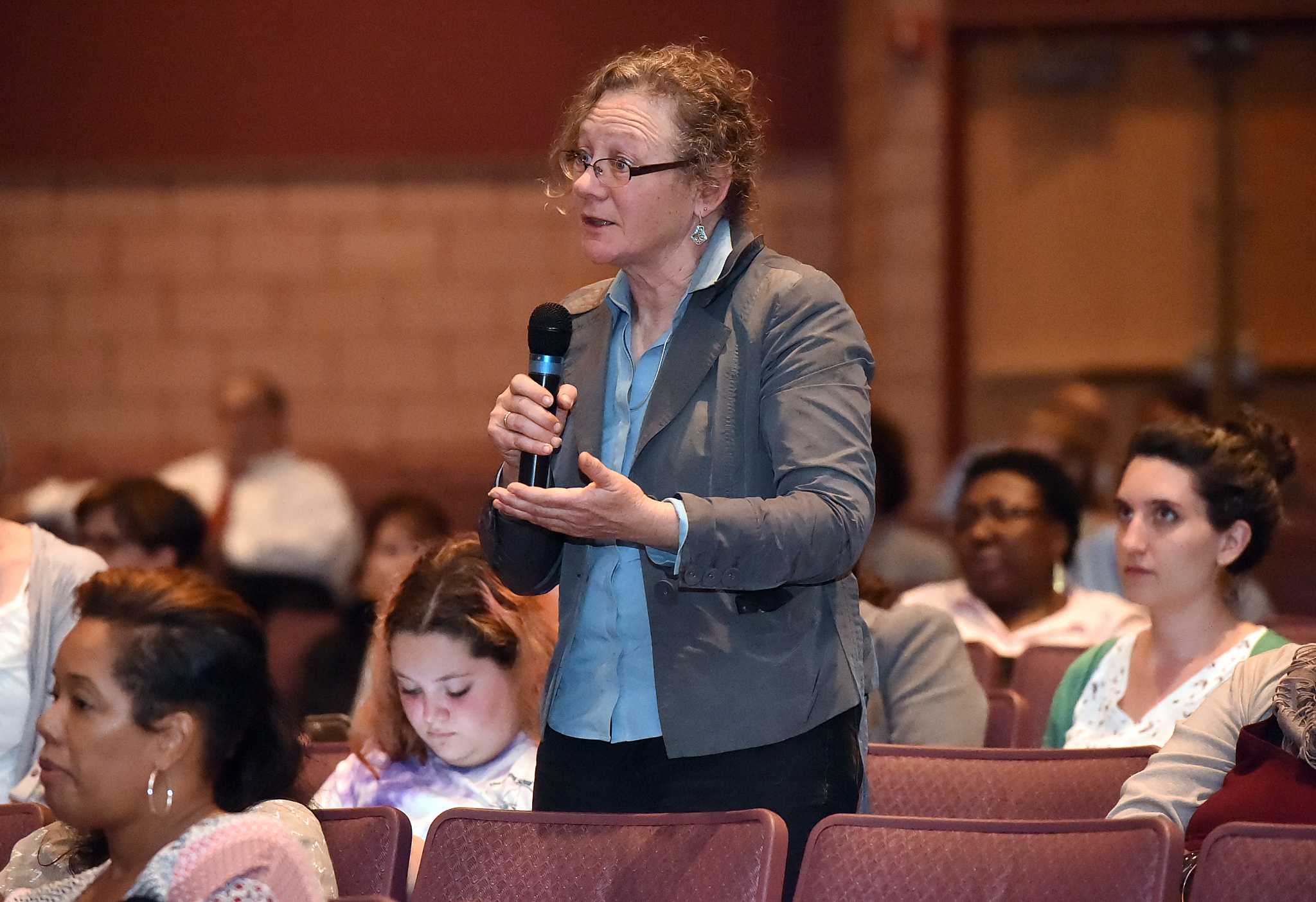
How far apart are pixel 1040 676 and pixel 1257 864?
4.80 ft

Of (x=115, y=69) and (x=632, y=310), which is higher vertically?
(x=115, y=69)

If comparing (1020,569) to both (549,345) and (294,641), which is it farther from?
(549,345)

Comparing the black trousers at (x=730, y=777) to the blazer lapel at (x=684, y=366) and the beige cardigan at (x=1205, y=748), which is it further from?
the beige cardigan at (x=1205, y=748)

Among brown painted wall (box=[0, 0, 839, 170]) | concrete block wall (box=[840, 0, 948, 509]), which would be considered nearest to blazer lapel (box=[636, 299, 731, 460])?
concrete block wall (box=[840, 0, 948, 509])

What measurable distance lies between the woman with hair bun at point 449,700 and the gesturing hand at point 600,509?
900mm

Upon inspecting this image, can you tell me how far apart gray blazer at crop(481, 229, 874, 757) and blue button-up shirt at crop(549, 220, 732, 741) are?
0.06 ft

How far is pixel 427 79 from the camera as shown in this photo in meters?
6.82

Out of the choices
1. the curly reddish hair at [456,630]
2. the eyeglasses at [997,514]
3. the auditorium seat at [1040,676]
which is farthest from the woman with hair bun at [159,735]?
the eyeglasses at [997,514]

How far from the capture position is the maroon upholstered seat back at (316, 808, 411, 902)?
7.04 feet

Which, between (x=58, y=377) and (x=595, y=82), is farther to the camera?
(x=58, y=377)

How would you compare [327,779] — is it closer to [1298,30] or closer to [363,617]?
[363,617]

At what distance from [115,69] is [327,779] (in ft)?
16.1

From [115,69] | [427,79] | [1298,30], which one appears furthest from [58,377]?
[1298,30]

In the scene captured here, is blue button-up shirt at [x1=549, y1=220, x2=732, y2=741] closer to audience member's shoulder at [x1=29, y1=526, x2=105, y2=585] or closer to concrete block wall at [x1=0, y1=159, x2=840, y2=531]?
Result: audience member's shoulder at [x1=29, y1=526, x2=105, y2=585]
